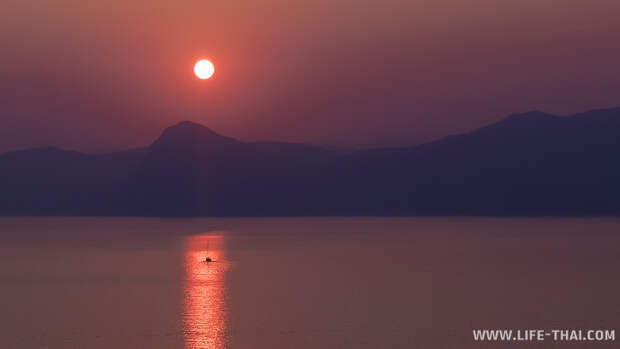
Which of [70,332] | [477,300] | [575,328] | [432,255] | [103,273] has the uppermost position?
[432,255]

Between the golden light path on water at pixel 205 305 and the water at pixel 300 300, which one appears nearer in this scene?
the golden light path on water at pixel 205 305

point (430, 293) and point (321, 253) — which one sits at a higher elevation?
point (321, 253)

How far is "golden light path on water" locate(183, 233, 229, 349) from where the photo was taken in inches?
1257

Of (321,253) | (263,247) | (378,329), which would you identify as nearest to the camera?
(378,329)

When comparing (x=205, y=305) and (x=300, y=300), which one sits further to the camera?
(x=300, y=300)

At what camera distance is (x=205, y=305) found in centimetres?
4269

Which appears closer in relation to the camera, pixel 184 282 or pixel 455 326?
pixel 455 326

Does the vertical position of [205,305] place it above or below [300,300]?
below

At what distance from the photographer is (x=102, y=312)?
131 feet

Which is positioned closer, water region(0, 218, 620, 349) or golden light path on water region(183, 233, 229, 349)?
golden light path on water region(183, 233, 229, 349)

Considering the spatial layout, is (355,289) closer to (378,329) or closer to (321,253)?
(378,329)

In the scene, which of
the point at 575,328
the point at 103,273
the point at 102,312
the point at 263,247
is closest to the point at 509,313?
the point at 575,328

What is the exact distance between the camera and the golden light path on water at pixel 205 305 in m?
31.9

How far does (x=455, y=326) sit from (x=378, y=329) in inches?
149
